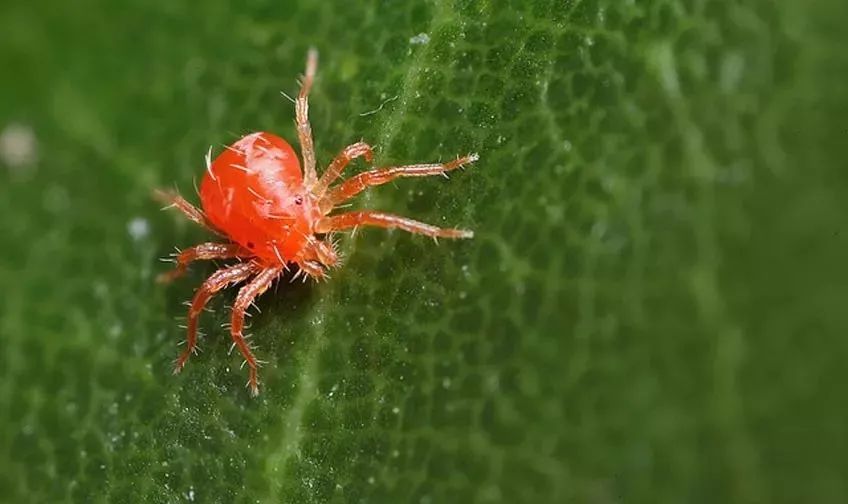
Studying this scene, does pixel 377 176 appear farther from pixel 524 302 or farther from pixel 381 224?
pixel 524 302

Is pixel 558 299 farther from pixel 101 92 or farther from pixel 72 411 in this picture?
pixel 101 92

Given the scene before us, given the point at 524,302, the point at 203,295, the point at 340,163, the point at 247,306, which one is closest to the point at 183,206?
the point at 203,295

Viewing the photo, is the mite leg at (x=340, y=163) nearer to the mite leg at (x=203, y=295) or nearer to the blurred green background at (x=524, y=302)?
the blurred green background at (x=524, y=302)

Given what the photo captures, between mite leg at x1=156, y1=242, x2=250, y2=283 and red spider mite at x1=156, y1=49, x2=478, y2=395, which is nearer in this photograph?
red spider mite at x1=156, y1=49, x2=478, y2=395

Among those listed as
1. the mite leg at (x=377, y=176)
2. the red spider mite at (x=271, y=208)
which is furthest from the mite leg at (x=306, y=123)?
the mite leg at (x=377, y=176)

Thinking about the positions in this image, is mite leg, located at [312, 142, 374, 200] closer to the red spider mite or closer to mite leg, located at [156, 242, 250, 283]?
the red spider mite

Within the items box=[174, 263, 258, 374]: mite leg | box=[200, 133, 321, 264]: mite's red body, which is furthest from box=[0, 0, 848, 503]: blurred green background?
box=[200, 133, 321, 264]: mite's red body

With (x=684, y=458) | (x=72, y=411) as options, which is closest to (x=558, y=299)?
(x=684, y=458)
